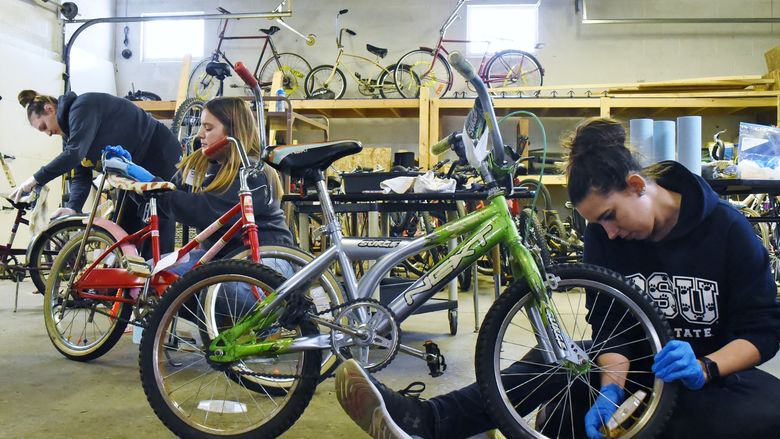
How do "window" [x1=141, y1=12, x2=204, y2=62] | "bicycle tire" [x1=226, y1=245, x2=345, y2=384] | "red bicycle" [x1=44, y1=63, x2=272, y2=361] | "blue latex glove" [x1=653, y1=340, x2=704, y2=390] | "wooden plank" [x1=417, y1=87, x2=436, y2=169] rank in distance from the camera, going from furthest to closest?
"window" [x1=141, y1=12, x2=204, y2=62]
"wooden plank" [x1=417, y1=87, x2=436, y2=169]
"red bicycle" [x1=44, y1=63, x2=272, y2=361]
"bicycle tire" [x1=226, y1=245, x2=345, y2=384]
"blue latex glove" [x1=653, y1=340, x2=704, y2=390]

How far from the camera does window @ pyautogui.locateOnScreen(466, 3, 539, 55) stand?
25.3 ft

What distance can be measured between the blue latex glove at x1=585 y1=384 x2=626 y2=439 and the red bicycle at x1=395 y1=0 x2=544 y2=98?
20.8 feet

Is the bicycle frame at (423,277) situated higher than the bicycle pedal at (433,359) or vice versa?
the bicycle frame at (423,277)

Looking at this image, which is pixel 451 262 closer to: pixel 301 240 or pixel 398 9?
pixel 301 240

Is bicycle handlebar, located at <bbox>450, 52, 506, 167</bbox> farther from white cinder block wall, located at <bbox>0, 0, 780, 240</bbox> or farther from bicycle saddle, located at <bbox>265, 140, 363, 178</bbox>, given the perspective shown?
white cinder block wall, located at <bbox>0, 0, 780, 240</bbox>

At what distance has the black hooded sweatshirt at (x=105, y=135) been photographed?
304 centimetres

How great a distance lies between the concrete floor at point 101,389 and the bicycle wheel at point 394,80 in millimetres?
4802

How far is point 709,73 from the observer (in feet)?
24.7

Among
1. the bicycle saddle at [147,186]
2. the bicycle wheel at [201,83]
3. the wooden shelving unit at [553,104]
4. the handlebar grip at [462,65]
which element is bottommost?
the bicycle saddle at [147,186]

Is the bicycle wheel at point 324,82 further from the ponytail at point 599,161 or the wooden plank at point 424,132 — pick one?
the ponytail at point 599,161

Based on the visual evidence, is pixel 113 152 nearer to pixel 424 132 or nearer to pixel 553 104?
pixel 424 132

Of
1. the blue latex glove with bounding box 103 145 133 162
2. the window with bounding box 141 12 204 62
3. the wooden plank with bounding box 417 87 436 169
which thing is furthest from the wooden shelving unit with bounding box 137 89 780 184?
the blue latex glove with bounding box 103 145 133 162

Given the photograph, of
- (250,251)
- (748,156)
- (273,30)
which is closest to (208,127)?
(250,251)

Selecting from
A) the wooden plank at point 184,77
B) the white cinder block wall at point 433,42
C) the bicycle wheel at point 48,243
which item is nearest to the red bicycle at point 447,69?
the white cinder block wall at point 433,42
